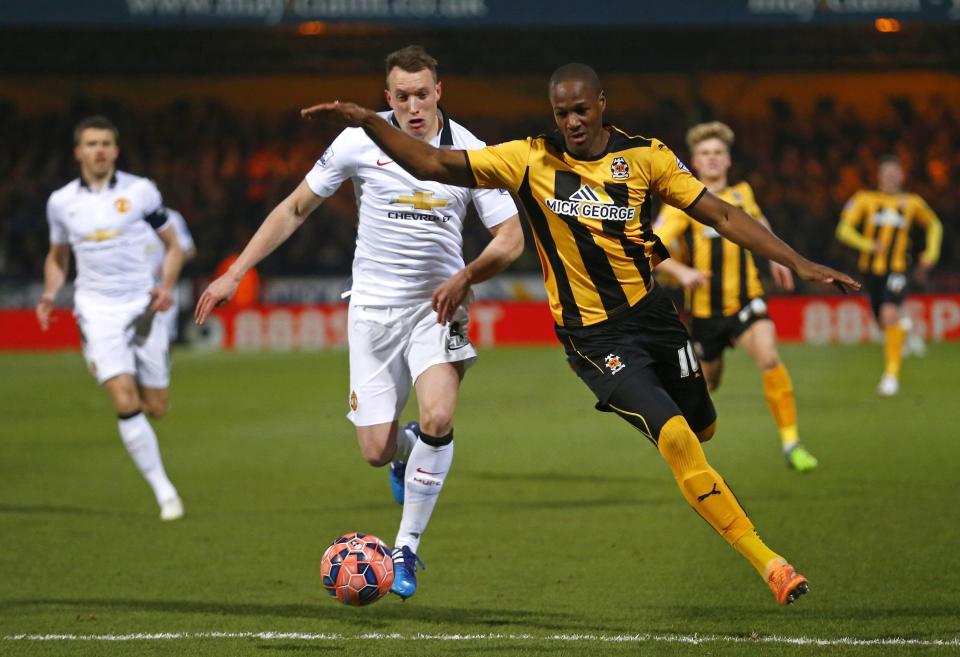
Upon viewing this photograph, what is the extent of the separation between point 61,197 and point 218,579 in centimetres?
341

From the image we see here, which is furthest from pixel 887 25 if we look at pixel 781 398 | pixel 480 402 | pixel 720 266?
pixel 781 398

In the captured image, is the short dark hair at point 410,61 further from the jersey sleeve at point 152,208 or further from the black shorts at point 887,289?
the black shorts at point 887,289

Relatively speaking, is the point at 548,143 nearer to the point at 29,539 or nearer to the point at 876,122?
the point at 29,539

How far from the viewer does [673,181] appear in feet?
19.3

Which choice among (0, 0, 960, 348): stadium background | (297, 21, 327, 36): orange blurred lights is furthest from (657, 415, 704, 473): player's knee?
(297, 21, 327, 36): orange blurred lights

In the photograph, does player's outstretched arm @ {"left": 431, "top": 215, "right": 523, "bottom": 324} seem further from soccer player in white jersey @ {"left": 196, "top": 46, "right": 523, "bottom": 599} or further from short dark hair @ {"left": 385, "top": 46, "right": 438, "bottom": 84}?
short dark hair @ {"left": 385, "top": 46, "right": 438, "bottom": 84}

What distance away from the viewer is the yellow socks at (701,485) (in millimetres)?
5770

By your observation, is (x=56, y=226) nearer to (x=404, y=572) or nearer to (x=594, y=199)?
(x=404, y=572)

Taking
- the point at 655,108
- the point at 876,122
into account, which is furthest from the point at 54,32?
the point at 876,122

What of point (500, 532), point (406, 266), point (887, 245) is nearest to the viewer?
point (406, 266)

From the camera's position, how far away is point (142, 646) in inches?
228

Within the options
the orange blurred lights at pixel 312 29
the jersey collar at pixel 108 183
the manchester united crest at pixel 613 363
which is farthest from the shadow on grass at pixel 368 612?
the orange blurred lights at pixel 312 29

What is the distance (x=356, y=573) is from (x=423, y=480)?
846 millimetres

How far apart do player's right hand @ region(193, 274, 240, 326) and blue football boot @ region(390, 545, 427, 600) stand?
137 centimetres
